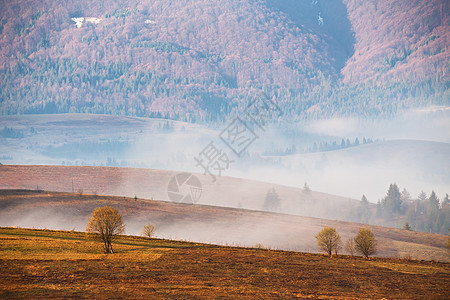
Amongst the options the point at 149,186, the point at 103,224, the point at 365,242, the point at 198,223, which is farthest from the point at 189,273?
the point at 149,186

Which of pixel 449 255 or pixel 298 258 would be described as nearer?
pixel 298 258

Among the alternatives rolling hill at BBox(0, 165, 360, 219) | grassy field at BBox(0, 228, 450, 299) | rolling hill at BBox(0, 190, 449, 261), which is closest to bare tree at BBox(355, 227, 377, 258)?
grassy field at BBox(0, 228, 450, 299)

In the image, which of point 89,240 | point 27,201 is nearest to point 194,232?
point 27,201

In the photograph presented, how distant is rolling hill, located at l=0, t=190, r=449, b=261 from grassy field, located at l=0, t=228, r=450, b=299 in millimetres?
31203

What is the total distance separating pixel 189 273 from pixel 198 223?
57.5m

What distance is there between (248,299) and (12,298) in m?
15.5

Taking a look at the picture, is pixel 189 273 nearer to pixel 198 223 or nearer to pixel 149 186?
pixel 198 223

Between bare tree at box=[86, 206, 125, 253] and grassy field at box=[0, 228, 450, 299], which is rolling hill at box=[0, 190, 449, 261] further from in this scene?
bare tree at box=[86, 206, 125, 253]

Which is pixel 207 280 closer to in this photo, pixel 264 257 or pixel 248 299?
pixel 248 299

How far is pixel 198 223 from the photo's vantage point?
98438 millimetres

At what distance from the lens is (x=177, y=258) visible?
4716 centimetres

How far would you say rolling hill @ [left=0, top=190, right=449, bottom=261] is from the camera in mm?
86312

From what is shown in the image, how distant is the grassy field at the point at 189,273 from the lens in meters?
35.4

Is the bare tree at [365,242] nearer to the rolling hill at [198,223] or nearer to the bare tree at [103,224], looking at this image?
the rolling hill at [198,223]
